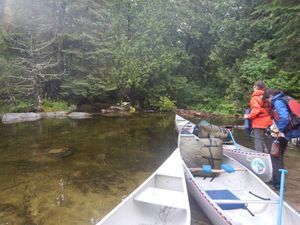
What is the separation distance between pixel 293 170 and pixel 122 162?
12.5 feet

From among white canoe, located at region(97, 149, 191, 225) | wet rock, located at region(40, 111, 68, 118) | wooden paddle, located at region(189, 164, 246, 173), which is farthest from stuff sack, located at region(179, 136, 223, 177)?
wet rock, located at region(40, 111, 68, 118)

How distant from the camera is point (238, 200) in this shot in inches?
154

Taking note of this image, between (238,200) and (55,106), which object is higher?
(55,106)

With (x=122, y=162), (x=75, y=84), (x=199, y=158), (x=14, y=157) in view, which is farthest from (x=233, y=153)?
(x=75, y=84)

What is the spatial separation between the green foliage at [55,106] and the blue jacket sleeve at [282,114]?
1351 cm

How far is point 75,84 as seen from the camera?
16.7 metres

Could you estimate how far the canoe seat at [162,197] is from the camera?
359 cm

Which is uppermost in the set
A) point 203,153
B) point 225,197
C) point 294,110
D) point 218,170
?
point 294,110

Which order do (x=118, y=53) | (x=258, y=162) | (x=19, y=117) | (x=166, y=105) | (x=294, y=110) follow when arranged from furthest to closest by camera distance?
(x=166, y=105)
(x=118, y=53)
(x=19, y=117)
(x=258, y=162)
(x=294, y=110)

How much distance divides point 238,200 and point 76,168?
12.6ft

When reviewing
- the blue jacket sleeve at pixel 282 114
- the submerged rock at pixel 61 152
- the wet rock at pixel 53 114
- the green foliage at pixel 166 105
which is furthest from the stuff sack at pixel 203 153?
the green foliage at pixel 166 105

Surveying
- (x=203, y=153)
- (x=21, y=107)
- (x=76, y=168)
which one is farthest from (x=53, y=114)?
(x=203, y=153)

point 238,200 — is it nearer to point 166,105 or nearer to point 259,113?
point 259,113

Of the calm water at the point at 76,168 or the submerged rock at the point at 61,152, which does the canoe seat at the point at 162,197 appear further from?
the submerged rock at the point at 61,152
